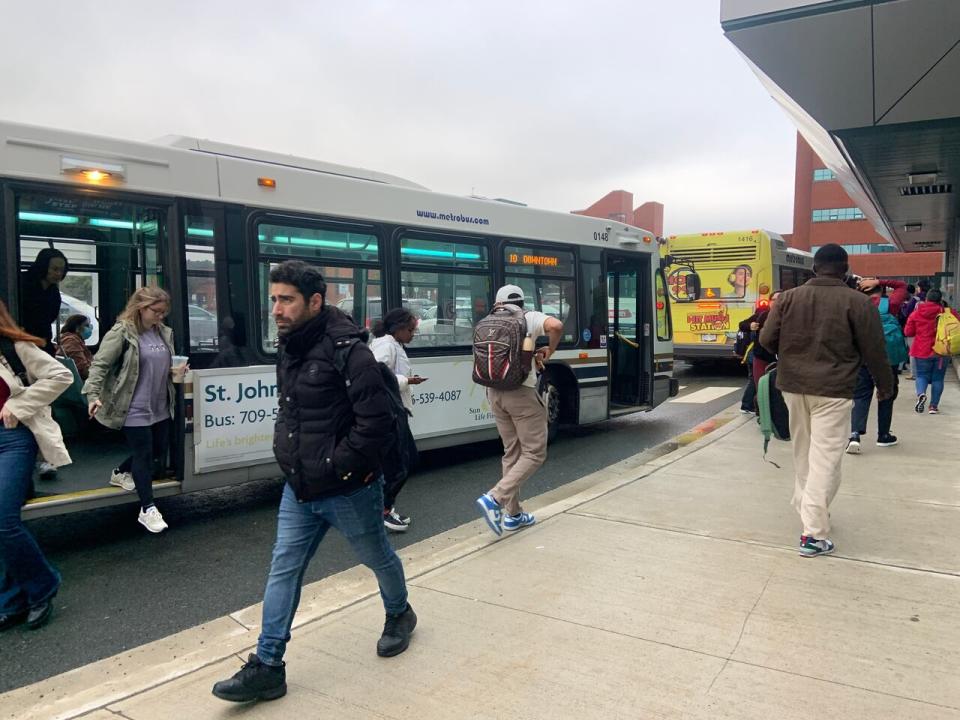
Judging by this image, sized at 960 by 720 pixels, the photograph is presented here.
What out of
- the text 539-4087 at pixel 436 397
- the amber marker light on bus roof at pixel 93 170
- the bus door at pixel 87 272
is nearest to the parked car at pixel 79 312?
the bus door at pixel 87 272

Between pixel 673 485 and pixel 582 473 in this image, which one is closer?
pixel 673 485

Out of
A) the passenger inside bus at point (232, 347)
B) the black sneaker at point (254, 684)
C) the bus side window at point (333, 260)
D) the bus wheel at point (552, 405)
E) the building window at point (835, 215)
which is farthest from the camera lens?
the building window at point (835, 215)

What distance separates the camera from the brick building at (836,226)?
57250 mm

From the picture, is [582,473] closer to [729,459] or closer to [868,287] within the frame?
[729,459]

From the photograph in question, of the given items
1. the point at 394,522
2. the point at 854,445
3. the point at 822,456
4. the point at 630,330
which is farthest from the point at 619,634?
the point at 630,330

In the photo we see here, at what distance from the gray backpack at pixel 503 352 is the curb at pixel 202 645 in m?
1.11

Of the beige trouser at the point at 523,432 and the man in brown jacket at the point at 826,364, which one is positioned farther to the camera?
the beige trouser at the point at 523,432

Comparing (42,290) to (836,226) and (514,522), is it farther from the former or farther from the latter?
(836,226)

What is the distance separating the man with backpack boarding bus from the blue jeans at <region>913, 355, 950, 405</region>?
6958mm

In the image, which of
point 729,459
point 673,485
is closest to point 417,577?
point 673,485

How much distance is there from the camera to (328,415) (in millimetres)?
2854

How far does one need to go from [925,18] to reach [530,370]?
5782 mm

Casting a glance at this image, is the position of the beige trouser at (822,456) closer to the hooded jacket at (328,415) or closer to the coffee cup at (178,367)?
the hooded jacket at (328,415)

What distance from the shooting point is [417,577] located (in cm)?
422
